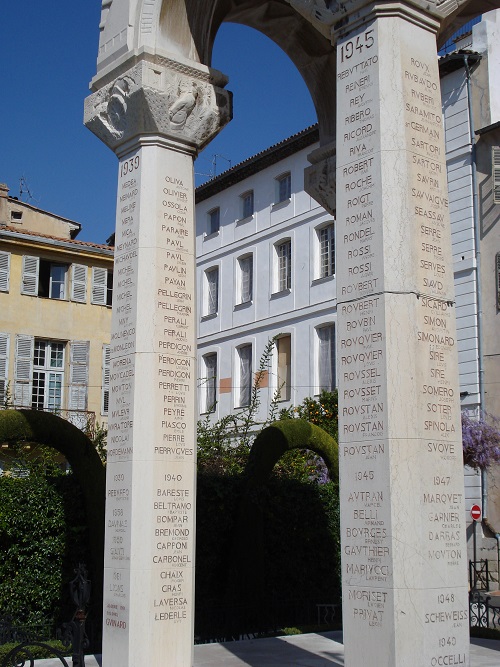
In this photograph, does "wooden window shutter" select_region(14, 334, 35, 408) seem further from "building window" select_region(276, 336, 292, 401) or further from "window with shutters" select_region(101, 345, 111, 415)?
"building window" select_region(276, 336, 292, 401)

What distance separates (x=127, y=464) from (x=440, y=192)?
169 inches

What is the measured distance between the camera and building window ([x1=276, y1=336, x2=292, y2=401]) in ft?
112

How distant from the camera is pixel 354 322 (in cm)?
776

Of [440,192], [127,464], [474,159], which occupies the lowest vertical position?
[127,464]

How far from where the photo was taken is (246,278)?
3712 centimetres

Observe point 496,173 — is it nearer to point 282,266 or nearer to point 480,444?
point 480,444

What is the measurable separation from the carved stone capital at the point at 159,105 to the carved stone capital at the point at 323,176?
1.33 m

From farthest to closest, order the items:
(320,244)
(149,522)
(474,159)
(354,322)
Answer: (320,244) < (474,159) < (149,522) < (354,322)

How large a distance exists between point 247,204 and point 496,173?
13160mm

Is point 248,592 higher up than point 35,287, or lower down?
lower down

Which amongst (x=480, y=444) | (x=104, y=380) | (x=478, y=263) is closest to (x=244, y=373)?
(x=104, y=380)

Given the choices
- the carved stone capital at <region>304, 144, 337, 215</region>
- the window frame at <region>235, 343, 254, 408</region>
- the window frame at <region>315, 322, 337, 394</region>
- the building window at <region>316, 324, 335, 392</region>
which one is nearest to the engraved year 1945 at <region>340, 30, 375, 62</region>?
the carved stone capital at <region>304, 144, 337, 215</region>

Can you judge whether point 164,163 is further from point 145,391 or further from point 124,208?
point 145,391

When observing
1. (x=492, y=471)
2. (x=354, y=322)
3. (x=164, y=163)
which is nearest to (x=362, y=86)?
(x=354, y=322)
